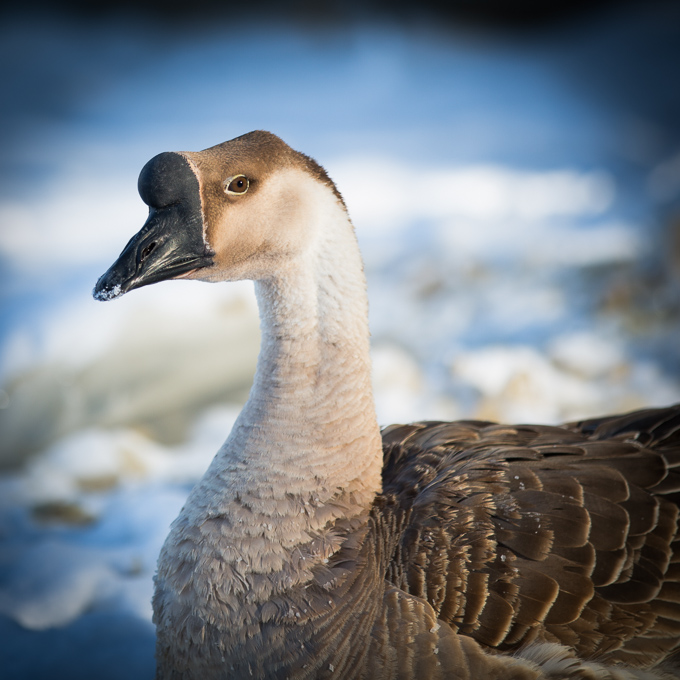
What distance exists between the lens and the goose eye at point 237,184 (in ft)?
5.10

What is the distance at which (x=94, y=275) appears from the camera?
14.5 ft

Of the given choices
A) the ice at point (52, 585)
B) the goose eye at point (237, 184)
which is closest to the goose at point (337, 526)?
the goose eye at point (237, 184)

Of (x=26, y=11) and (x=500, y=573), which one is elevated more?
(x=26, y=11)

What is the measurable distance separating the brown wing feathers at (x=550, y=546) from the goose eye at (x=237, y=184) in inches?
34.5

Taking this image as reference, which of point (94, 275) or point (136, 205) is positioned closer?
point (94, 275)

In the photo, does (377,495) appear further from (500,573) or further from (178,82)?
(178,82)

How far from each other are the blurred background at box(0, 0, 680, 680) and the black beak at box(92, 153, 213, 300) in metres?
1.44

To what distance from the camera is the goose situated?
1.50 meters

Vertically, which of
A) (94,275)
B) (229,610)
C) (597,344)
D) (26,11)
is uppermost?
(26,11)

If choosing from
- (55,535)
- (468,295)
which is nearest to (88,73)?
(468,295)

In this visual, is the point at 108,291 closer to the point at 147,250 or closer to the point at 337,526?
the point at 147,250

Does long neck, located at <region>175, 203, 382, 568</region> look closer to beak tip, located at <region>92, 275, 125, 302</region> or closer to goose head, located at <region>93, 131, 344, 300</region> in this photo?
goose head, located at <region>93, 131, 344, 300</region>

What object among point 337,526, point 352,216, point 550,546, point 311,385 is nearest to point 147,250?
point 311,385

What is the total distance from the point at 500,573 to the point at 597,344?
2.69m
